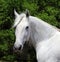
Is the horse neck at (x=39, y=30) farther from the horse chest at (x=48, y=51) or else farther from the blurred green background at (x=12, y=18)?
the blurred green background at (x=12, y=18)

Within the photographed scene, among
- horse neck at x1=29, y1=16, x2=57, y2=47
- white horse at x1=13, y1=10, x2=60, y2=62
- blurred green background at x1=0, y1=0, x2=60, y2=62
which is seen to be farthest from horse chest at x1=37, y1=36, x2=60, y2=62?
blurred green background at x1=0, y1=0, x2=60, y2=62

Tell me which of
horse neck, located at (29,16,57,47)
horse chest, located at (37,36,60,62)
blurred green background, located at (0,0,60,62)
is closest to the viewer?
horse chest, located at (37,36,60,62)

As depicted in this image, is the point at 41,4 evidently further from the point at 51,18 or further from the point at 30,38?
the point at 30,38

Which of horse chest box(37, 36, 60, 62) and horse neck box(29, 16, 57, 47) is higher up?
horse neck box(29, 16, 57, 47)

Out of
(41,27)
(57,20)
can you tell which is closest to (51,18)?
(57,20)

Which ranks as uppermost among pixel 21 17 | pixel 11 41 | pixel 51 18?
pixel 21 17

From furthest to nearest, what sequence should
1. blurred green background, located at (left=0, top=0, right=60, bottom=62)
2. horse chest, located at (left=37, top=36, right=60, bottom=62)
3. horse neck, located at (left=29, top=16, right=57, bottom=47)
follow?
blurred green background, located at (left=0, top=0, right=60, bottom=62), horse neck, located at (left=29, top=16, right=57, bottom=47), horse chest, located at (left=37, top=36, right=60, bottom=62)

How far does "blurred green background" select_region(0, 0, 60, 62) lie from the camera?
7391 millimetres

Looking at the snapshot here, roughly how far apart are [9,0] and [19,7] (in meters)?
0.33

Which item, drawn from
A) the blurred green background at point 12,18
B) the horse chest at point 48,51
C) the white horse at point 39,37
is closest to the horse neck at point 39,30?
the white horse at point 39,37

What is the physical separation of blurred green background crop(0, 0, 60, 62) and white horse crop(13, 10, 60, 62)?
5.71 feet

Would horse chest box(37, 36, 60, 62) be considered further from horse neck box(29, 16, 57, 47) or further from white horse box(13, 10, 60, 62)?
horse neck box(29, 16, 57, 47)

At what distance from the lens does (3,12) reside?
7625 mm

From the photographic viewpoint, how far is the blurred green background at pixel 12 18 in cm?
739
